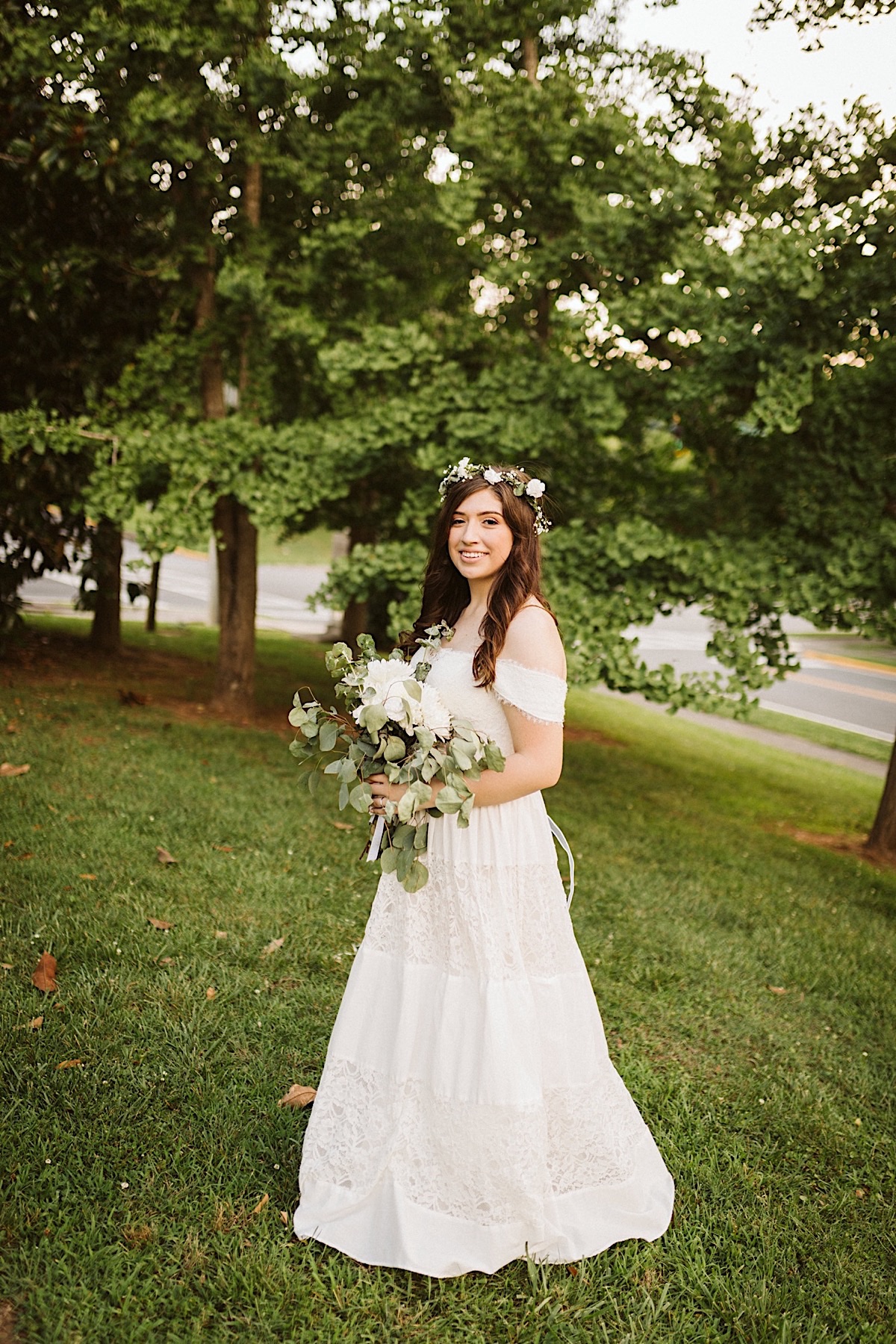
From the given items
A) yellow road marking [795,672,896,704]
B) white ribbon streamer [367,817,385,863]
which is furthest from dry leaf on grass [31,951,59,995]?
yellow road marking [795,672,896,704]

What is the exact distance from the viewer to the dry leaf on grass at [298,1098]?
3.14 m

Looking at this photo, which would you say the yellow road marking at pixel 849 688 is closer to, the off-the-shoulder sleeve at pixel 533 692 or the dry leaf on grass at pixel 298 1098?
the dry leaf on grass at pixel 298 1098

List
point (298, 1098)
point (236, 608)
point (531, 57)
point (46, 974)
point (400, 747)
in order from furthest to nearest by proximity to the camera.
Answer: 1. point (236, 608)
2. point (531, 57)
3. point (46, 974)
4. point (298, 1098)
5. point (400, 747)

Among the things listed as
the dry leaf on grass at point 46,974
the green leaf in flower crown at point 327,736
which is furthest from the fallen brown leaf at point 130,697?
the green leaf in flower crown at point 327,736

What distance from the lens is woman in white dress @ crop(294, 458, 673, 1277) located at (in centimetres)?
248

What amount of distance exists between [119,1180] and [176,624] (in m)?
13.0

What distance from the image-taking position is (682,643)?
23.7 metres

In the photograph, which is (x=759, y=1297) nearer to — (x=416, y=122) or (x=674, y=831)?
(x=674, y=831)

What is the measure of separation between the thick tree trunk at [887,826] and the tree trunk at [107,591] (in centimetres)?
680

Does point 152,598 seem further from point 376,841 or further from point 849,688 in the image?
point 849,688

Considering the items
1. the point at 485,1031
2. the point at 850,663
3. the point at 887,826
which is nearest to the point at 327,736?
the point at 485,1031

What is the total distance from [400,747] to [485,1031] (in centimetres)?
80

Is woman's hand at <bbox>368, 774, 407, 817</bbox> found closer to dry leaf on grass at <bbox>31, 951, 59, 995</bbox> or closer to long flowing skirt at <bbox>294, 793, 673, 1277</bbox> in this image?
long flowing skirt at <bbox>294, 793, 673, 1277</bbox>

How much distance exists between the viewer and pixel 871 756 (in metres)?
12.8
